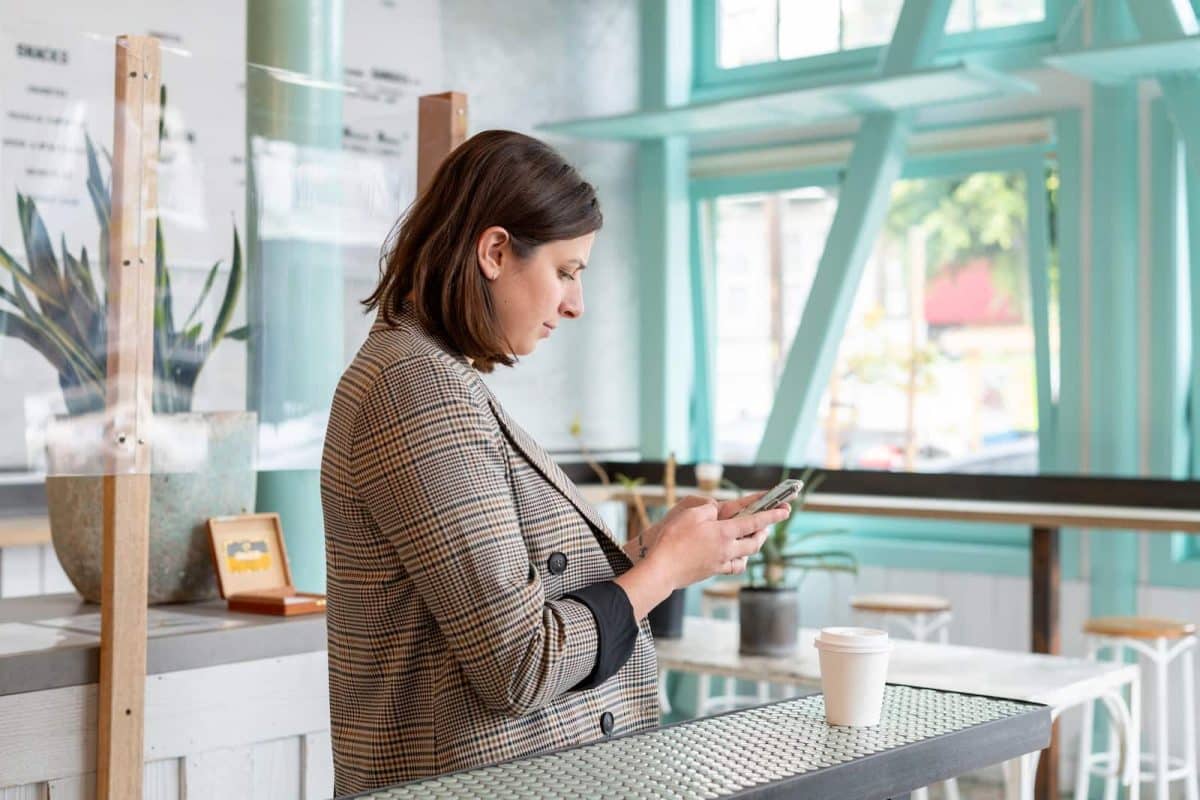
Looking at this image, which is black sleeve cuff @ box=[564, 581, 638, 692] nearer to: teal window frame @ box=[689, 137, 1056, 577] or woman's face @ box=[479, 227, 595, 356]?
woman's face @ box=[479, 227, 595, 356]

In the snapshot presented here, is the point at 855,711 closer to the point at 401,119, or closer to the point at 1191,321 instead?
the point at 401,119

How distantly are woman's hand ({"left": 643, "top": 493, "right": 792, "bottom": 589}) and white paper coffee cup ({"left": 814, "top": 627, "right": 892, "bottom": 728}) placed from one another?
126mm

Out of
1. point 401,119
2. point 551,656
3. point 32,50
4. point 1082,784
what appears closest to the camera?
point 551,656

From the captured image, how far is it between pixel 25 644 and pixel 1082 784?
3216 millimetres

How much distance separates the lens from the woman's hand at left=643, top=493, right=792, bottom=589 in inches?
60.1

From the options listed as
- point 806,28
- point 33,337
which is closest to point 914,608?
point 806,28

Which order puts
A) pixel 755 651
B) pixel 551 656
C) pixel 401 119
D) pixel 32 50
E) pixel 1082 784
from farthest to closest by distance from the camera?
1. pixel 1082 784
2. pixel 755 651
3. pixel 401 119
4. pixel 32 50
5. pixel 551 656

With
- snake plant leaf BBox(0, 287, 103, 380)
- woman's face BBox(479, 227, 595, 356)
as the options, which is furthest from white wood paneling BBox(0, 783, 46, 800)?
woman's face BBox(479, 227, 595, 356)

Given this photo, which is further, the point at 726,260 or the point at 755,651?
the point at 726,260

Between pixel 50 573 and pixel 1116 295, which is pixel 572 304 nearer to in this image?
pixel 50 573

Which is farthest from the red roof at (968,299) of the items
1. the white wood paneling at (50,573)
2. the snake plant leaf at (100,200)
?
the snake plant leaf at (100,200)

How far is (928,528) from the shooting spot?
18.5 ft

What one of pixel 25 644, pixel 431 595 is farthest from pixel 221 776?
pixel 431 595

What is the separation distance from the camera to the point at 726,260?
6309mm
